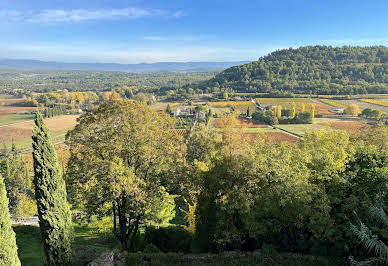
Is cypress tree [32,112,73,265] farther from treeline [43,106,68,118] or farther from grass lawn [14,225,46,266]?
treeline [43,106,68,118]

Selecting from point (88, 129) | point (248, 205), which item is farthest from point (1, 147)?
point (248, 205)

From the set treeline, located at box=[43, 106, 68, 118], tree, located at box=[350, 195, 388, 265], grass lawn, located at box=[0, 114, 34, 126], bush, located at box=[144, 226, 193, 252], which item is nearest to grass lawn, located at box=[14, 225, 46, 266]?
bush, located at box=[144, 226, 193, 252]

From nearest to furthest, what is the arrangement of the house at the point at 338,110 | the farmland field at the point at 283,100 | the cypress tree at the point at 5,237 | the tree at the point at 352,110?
the cypress tree at the point at 5,237 < the tree at the point at 352,110 < the house at the point at 338,110 < the farmland field at the point at 283,100

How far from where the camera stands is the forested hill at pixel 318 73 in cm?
12138

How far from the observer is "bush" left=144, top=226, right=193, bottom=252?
15305 mm

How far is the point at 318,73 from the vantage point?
139 meters

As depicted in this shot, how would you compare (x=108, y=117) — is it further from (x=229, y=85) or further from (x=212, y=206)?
(x=229, y=85)

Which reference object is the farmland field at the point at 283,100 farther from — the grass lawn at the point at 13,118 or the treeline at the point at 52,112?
the grass lawn at the point at 13,118

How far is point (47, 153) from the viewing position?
11.3 metres

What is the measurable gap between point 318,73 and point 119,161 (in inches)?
5850

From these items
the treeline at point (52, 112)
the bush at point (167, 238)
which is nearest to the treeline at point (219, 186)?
the bush at point (167, 238)

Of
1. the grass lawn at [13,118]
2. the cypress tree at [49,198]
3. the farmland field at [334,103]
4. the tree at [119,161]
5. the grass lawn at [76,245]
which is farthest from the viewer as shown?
the grass lawn at [13,118]

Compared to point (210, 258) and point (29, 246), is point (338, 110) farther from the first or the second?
point (29, 246)

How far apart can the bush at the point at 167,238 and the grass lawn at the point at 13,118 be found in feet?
346
